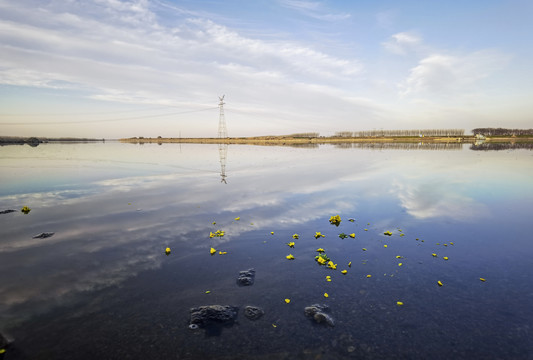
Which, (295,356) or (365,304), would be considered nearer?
(295,356)

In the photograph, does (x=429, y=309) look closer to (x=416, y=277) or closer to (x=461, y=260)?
(x=416, y=277)

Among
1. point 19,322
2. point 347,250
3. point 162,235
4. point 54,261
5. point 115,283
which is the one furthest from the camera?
point 162,235

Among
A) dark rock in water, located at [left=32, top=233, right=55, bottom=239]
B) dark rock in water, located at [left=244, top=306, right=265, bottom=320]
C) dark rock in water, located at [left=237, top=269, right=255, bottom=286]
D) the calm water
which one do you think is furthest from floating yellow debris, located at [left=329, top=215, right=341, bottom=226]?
dark rock in water, located at [left=32, top=233, right=55, bottom=239]

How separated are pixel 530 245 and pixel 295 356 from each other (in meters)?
15.2

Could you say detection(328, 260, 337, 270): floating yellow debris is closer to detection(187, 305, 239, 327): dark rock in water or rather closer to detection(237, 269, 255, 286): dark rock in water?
detection(237, 269, 255, 286): dark rock in water

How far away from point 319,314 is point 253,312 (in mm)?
2142

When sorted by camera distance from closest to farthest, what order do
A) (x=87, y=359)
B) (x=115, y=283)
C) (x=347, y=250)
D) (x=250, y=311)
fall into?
1. (x=87, y=359)
2. (x=250, y=311)
3. (x=115, y=283)
4. (x=347, y=250)

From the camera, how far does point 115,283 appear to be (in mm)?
10219

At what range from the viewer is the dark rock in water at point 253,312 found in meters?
8.38

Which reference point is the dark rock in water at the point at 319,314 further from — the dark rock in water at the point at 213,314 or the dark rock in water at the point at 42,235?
the dark rock in water at the point at 42,235

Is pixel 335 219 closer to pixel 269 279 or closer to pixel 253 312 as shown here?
pixel 269 279

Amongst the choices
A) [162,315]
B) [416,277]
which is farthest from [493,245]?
[162,315]

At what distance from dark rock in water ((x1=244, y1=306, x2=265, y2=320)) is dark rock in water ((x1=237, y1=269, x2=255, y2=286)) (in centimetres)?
156

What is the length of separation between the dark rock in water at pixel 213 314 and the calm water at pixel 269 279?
0.86ft
